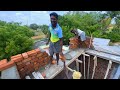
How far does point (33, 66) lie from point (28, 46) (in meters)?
2.39

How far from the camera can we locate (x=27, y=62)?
2291mm

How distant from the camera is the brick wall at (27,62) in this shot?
2035 mm

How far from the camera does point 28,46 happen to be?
4707 millimetres

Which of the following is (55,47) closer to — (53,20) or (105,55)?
(53,20)

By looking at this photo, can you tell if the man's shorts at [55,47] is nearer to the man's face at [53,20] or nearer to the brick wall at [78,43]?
the man's face at [53,20]

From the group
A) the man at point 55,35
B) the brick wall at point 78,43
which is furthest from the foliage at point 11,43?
the man at point 55,35

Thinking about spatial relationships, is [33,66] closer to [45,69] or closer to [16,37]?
[45,69]
